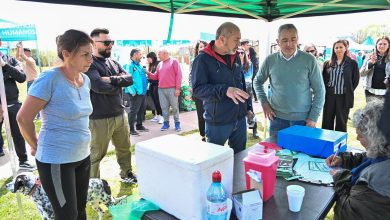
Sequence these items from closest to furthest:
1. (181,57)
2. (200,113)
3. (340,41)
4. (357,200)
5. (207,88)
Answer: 1. (357,200)
2. (207,88)
3. (340,41)
4. (200,113)
5. (181,57)

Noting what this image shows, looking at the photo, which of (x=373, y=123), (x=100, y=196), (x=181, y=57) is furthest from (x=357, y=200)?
(x=181, y=57)

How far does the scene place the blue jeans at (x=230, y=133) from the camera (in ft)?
7.59

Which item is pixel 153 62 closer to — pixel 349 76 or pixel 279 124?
pixel 349 76

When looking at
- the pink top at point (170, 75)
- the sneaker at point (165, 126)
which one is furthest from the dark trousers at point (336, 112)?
the sneaker at point (165, 126)

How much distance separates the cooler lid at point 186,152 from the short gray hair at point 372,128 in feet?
2.09

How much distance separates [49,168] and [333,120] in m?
4.06

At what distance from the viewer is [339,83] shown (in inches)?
164

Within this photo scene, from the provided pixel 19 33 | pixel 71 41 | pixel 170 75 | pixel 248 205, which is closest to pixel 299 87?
pixel 248 205

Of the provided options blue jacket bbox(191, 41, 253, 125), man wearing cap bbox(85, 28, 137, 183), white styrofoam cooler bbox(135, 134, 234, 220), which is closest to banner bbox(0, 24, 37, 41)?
man wearing cap bbox(85, 28, 137, 183)

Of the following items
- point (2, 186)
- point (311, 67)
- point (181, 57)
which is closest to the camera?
point (311, 67)

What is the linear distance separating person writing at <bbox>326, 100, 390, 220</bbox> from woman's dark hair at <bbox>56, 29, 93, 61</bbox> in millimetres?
1579

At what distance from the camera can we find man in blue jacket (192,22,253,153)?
2.19 meters

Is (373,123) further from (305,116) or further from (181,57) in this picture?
(181,57)

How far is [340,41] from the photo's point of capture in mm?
4172
